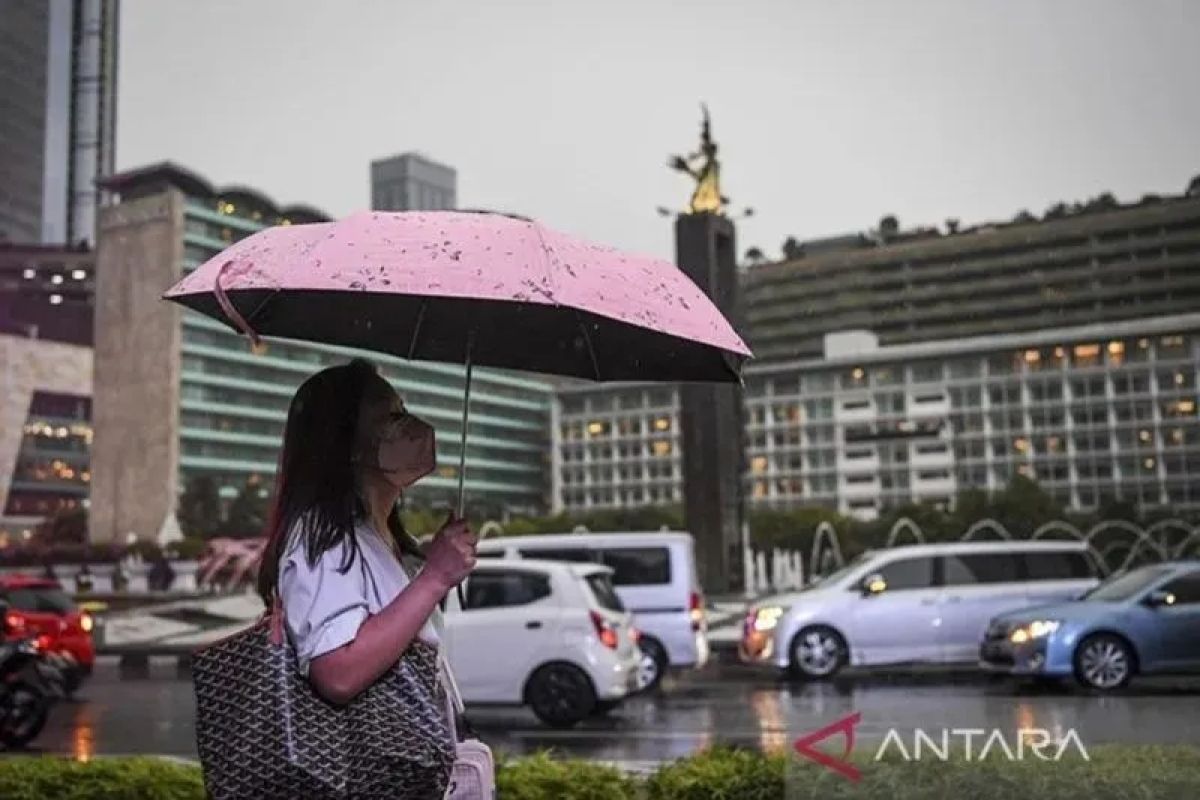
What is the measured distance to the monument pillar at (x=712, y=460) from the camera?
27.5m

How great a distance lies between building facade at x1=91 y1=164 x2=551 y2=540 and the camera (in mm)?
48188

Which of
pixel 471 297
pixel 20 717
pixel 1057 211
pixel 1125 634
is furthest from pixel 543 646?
pixel 1057 211

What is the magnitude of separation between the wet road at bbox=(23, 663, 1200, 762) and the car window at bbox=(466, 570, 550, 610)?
112 cm

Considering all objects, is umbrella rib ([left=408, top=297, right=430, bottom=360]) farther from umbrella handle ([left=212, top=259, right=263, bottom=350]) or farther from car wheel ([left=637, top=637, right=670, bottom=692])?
car wheel ([left=637, top=637, right=670, bottom=692])

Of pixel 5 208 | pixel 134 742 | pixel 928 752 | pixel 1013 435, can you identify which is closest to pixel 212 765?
pixel 928 752

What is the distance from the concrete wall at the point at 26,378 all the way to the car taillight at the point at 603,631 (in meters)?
52.0


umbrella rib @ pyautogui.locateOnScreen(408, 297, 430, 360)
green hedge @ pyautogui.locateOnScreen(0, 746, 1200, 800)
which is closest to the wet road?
green hedge @ pyautogui.locateOnScreen(0, 746, 1200, 800)

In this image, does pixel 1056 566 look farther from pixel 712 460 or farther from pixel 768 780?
pixel 712 460

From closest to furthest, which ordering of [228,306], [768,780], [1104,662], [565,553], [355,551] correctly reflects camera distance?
[355,551], [228,306], [768,780], [1104,662], [565,553]

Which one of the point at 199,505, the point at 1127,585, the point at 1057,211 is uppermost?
the point at 1057,211

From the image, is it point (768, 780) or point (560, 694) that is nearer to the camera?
point (768, 780)

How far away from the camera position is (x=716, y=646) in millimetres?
19266

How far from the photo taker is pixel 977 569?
1552 cm

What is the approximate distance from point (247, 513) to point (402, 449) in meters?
48.0
